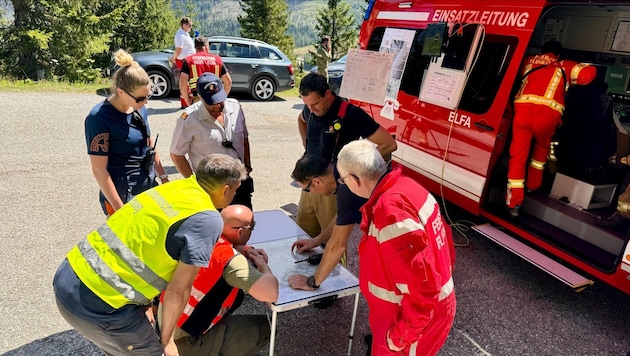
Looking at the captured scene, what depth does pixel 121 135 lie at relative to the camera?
8.87 ft

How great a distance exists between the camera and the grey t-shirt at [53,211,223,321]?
5.81ft

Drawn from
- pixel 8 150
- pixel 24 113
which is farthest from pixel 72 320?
pixel 24 113

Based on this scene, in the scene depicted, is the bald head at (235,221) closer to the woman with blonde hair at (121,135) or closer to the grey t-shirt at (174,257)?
the grey t-shirt at (174,257)

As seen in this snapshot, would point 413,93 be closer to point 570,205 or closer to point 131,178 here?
point 570,205

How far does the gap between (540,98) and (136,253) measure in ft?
10.5

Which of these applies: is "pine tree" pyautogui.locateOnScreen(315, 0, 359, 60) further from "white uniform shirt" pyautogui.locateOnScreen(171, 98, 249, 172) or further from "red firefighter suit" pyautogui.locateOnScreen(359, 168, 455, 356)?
"red firefighter suit" pyautogui.locateOnScreen(359, 168, 455, 356)

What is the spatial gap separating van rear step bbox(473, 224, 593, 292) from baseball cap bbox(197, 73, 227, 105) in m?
2.53

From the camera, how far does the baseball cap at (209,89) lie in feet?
10.3

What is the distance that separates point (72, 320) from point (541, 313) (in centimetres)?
318

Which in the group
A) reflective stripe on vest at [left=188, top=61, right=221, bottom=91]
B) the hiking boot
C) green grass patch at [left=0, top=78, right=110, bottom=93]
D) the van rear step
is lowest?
green grass patch at [left=0, top=78, right=110, bottom=93]

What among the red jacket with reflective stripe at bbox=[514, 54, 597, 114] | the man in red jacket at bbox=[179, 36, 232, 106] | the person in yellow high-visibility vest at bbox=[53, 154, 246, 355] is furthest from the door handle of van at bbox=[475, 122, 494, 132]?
the man in red jacket at bbox=[179, 36, 232, 106]

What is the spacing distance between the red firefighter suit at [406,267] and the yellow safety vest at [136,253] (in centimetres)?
76

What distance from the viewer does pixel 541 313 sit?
332 centimetres

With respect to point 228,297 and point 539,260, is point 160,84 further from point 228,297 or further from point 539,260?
point 539,260
